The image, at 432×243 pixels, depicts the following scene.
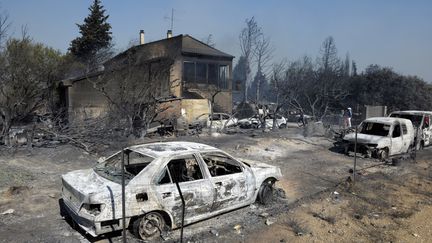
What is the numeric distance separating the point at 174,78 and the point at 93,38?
18.2 m

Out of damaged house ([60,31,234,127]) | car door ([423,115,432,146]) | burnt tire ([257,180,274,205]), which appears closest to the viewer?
burnt tire ([257,180,274,205])

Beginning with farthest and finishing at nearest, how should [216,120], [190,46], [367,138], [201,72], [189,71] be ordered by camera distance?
1. [201,72]
2. [190,46]
3. [189,71]
4. [216,120]
5. [367,138]

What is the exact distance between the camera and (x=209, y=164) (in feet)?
24.1

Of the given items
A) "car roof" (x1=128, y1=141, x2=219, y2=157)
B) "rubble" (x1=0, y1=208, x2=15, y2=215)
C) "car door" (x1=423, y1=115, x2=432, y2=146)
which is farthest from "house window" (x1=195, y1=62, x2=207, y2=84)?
"rubble" (x1=0, y1=208, x2=15, y2=215)

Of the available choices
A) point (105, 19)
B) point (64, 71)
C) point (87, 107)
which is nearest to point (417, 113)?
point (87, 107)

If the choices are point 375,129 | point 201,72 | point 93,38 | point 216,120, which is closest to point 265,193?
point 375,129

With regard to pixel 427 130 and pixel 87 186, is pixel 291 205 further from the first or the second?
pixel 427 130

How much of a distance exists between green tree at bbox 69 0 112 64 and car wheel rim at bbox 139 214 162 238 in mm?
40914

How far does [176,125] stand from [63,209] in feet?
40.6

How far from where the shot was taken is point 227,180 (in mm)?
6727

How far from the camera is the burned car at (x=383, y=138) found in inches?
548

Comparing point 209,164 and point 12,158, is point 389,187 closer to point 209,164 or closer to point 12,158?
point 209,164

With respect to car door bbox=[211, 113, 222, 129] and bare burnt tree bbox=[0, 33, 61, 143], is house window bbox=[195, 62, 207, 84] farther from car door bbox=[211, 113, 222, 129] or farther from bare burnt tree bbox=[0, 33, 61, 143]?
bare burnt tree bbox=[0, 33, 61, 143]

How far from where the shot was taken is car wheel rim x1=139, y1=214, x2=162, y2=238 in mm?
5699
